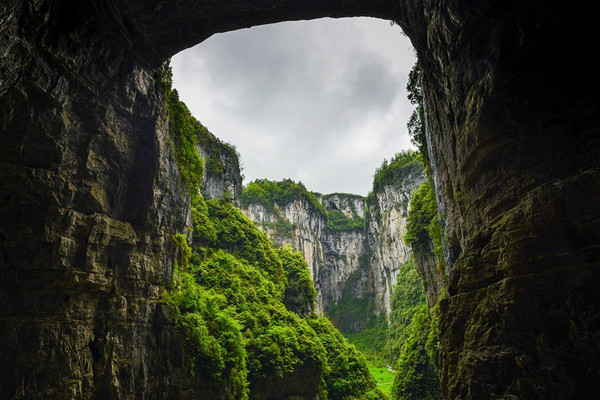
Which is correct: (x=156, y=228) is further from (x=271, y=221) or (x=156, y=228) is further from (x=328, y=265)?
(x=328, y=265)

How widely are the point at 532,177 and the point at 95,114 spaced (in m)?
14.7

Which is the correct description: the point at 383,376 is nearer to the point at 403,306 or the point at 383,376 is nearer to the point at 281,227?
the point at 403,306

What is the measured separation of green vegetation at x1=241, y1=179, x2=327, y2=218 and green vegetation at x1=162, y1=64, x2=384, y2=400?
27158 mm

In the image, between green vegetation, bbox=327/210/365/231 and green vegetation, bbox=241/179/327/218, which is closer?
green vegetation, bbox=241/179/327/218

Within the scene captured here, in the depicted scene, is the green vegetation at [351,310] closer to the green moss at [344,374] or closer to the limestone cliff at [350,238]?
the limestone cliff at [350,238]

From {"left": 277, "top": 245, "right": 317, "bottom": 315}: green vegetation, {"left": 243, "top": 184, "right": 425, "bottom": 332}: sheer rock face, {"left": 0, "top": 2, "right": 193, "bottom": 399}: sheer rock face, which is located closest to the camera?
{"left": 0, "top": 2, "right": 193, "bottom": 399}: sheer rock face

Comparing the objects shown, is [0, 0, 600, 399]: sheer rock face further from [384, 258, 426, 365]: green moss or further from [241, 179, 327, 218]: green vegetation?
[241, 179, 327, 218]: green vegetation

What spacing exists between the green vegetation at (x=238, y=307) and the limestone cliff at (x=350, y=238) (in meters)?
29.9

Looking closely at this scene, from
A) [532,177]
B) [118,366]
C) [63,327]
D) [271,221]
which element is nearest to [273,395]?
[118,366]

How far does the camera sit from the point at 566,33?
20.0 feet

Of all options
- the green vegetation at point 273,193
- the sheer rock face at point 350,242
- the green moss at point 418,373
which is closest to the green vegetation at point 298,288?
the green moss at point 418,373

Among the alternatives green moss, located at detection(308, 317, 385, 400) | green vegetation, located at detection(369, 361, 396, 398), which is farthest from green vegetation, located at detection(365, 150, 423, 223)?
green moss, located at detection(308, 317, 385, 400)

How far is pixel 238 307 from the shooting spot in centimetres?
2805

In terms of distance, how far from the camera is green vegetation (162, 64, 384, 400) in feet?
61.0
